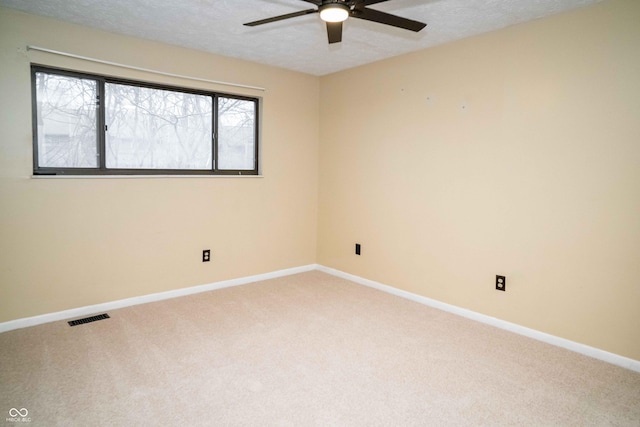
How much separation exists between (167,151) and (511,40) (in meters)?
3.06

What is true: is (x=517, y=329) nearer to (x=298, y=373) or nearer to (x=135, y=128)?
(x=298, y=373)

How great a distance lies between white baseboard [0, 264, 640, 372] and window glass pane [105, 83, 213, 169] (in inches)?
47.2

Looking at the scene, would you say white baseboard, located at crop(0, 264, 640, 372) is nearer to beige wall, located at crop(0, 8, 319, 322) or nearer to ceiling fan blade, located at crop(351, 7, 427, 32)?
beige wall, located at crop(0, 8, 319, 322)

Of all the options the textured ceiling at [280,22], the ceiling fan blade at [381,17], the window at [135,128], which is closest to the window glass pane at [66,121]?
the window at [135,128]

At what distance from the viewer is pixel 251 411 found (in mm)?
2068

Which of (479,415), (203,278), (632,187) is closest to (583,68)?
(632,187)

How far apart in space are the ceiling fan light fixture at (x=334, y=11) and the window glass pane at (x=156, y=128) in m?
2.18

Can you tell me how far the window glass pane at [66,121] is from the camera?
3125 mm

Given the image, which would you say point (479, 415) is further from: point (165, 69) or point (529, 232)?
point (165, 69)

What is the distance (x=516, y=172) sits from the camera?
3.08m

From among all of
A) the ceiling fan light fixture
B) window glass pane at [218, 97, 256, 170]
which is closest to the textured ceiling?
window glass pane at [218, 97, 256, 170]

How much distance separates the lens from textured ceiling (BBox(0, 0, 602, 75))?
8.75ft

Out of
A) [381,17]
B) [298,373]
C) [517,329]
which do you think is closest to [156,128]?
[381,17]

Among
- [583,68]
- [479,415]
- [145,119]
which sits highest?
[583,68]
